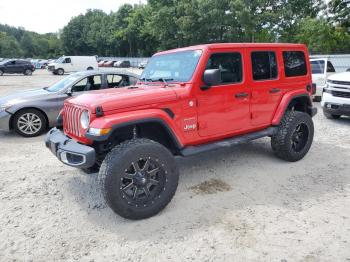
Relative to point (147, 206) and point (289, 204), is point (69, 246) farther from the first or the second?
point (289, 204)

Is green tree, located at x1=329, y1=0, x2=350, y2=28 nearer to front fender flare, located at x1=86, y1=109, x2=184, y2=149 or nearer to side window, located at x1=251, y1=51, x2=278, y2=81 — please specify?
side window, located at x1=251, y1=51, x2=278, y2=81

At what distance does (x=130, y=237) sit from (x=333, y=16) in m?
32.1

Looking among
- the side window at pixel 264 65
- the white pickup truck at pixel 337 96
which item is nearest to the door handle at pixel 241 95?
the side window at pixel 264 65

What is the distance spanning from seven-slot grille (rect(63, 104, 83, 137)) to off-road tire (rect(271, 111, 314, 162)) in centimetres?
317

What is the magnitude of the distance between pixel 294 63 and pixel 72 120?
3822 millimetres

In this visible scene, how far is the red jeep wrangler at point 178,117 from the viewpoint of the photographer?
3599mm

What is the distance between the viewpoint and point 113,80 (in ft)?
26.2

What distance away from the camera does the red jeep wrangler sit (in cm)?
360

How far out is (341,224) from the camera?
139 inches

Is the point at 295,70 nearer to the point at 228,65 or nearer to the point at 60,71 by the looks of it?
the point at 228,65

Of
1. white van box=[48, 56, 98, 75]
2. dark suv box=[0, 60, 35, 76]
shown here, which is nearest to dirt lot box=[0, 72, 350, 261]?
white van box=[48, 56, 98, 75]

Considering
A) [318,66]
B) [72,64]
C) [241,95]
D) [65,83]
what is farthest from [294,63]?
[72,64]

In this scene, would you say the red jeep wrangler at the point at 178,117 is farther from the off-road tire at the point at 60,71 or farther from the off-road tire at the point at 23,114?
the off-road tire at the point at 60,71

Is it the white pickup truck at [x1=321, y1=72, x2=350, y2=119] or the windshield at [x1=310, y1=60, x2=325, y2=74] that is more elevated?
the windshield at [x1=310, y1=60, x2=325, y2=74]
